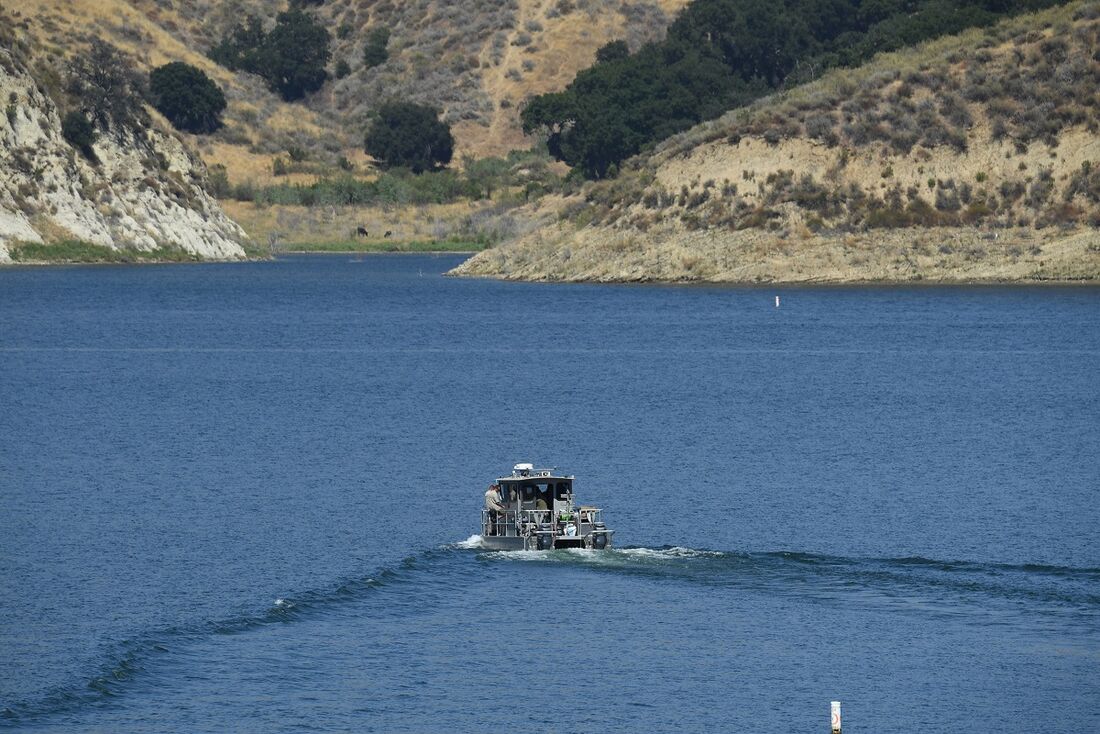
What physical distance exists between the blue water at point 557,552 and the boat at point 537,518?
0.57m

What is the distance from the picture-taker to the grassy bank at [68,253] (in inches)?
6555

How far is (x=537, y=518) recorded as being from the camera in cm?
5038

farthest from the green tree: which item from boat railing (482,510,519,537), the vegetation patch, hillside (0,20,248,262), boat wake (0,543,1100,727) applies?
boat wake (0,543,1100,727)

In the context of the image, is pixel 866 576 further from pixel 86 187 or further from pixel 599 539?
pixel 86 187

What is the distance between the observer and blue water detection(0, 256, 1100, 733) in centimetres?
3919

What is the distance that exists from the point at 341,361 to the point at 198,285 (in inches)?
2338

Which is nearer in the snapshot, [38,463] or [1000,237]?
[38,463]

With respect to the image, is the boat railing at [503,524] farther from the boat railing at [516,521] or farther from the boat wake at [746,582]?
the boat wake at [746,582]

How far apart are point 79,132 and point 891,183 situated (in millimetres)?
71705

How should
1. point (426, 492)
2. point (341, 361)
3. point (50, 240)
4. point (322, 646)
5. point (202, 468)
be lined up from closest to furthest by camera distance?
point (322, 646) → point (426, 492) → point (202, 468) → point (341, 361) → point (50, 240)

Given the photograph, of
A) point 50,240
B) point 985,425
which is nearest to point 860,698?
point 985,425

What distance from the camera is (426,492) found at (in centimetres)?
5928

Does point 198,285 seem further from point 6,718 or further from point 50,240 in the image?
point 6,718

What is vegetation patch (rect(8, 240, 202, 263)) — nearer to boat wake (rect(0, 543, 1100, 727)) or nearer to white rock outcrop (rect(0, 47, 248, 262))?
white rock outcrop (rect(0, 47, 248, 262))
